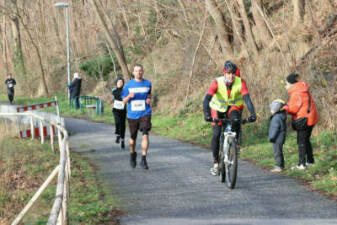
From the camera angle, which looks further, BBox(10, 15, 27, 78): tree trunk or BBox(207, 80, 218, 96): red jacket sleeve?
BBox(10, 15, 27, 78): tree trunk

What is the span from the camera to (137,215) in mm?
6852

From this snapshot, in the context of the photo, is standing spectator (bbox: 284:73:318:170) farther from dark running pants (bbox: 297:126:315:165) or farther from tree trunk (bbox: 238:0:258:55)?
tree trunk (bbox: 238:0:258:55)

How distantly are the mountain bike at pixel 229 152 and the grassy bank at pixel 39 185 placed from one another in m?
1.84

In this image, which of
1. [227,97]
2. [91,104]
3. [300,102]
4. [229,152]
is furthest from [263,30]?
[91,104]

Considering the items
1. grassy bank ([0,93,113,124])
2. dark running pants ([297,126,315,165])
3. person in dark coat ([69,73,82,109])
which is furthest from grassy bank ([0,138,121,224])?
person in dark coat ([69,73,82,109])

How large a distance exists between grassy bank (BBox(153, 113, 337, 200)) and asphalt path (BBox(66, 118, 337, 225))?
32cm

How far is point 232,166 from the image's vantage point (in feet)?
26.1

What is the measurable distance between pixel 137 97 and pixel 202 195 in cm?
280

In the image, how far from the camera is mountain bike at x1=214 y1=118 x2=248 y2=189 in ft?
26.1

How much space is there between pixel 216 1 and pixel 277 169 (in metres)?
9.78

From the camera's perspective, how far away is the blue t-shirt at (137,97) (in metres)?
9.95

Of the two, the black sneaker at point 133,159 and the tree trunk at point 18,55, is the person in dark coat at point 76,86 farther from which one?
the black sneaker at point 133,159

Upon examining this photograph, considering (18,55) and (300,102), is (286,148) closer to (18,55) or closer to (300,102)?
(300,102)

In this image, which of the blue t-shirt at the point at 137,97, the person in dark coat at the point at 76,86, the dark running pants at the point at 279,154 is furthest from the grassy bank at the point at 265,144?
the person in dark coat at the point at 76,86
